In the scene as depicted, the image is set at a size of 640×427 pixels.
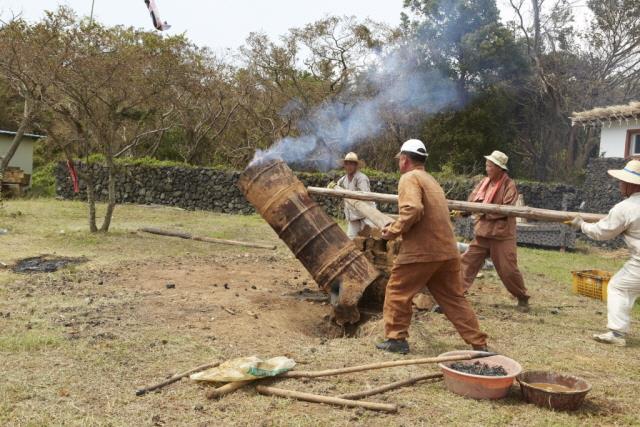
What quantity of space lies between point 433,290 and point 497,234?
204 cm

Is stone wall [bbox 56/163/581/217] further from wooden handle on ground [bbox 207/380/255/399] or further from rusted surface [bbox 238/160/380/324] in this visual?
wooden handle on ground [bbox 207/380/255/399]

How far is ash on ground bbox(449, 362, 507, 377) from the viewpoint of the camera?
426cm

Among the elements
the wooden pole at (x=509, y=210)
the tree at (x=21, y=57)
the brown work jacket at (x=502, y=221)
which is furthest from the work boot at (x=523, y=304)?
the tree at (x=21, y=57)

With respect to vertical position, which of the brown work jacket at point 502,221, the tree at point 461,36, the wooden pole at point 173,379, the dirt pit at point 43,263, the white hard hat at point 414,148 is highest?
the tree at point 461,36

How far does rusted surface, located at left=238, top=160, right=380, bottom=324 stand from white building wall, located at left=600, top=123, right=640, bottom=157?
1326 centimetres

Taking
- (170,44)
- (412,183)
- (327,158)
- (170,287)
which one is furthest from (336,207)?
(412,183)

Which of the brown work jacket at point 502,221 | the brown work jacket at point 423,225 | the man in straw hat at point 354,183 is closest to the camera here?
the brown work jacket at point 423,225

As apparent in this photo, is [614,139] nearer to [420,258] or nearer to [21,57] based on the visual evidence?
[420,258]

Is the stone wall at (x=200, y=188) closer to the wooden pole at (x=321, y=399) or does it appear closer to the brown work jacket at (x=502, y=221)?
the brown work jacket at (x=502, y=221)

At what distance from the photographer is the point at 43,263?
9.24 meters

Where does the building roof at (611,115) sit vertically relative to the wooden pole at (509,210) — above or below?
above

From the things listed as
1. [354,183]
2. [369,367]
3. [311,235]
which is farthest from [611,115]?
[369,367]

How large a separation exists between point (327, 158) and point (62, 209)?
882cm

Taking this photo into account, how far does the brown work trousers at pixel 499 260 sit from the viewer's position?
274 inches
